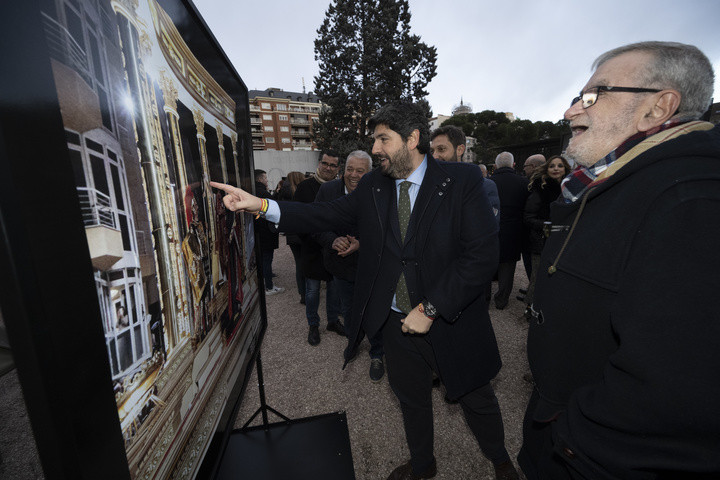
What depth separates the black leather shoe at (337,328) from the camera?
13.3 feet

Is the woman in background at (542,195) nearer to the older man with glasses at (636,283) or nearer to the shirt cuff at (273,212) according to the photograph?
the older man with glasses at (636,283)

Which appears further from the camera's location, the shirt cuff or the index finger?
the shirt cuff

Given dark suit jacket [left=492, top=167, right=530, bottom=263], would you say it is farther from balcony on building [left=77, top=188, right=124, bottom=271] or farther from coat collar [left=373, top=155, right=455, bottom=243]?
balcony on building [left=77, top=188, right=124, bottom=271]

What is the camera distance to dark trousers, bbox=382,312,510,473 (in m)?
1.98

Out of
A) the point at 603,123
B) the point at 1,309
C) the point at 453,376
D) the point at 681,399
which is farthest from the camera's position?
the point at 453,376

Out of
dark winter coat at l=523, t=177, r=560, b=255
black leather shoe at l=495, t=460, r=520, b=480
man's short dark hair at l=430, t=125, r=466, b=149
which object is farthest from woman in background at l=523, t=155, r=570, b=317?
black leather shoe at l=495, t=460, r=520, b=480

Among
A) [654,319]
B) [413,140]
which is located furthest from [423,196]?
[654,319]

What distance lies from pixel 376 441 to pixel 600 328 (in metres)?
2.03

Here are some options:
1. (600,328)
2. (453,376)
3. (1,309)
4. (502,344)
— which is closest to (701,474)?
(600,328)

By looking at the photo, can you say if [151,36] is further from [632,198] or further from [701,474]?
[701,474]

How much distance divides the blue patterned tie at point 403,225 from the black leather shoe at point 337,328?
224 centimetres

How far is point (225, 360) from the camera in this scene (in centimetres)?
133

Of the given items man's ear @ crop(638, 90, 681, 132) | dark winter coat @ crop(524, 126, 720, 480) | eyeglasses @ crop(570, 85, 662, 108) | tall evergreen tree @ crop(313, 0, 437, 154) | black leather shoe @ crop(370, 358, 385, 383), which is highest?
tall evergreen tree @ crop(313, 0, 437, 154)

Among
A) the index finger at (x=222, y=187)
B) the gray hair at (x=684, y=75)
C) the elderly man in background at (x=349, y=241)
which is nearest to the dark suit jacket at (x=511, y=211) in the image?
the elderly man in background at (x=349, y=241)
